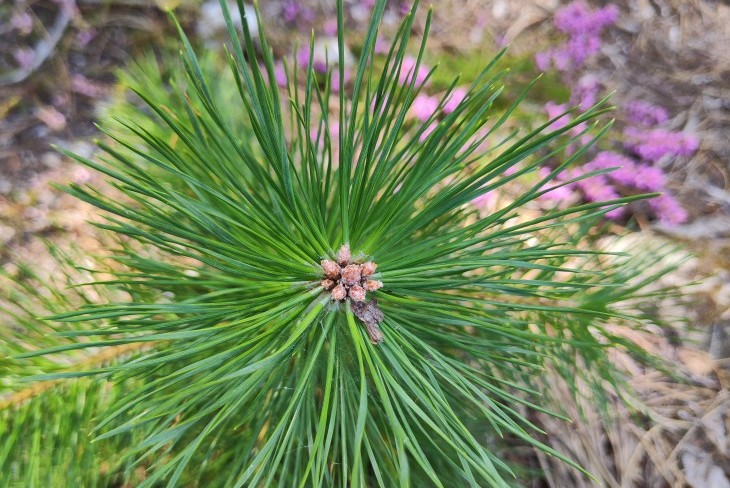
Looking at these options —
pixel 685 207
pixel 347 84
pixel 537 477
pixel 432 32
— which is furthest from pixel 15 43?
pixel 685 207

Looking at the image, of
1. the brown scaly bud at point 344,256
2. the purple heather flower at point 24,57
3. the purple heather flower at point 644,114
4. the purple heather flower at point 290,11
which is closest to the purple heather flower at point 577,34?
the purple heather flower at point 644,114

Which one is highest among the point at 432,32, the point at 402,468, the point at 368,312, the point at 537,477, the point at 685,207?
the point at 432,32

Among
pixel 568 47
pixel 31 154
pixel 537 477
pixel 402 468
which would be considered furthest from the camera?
pixel 568 47

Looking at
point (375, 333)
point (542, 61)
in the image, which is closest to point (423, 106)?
point (542, 61)

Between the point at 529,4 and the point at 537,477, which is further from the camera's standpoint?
the point at 529,4

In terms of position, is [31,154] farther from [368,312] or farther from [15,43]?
[368,312]

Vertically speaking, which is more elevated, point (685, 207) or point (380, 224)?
point (685, 207)

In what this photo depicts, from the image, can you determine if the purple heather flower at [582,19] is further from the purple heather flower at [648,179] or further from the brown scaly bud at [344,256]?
the brown scaly bud at [344,256]
